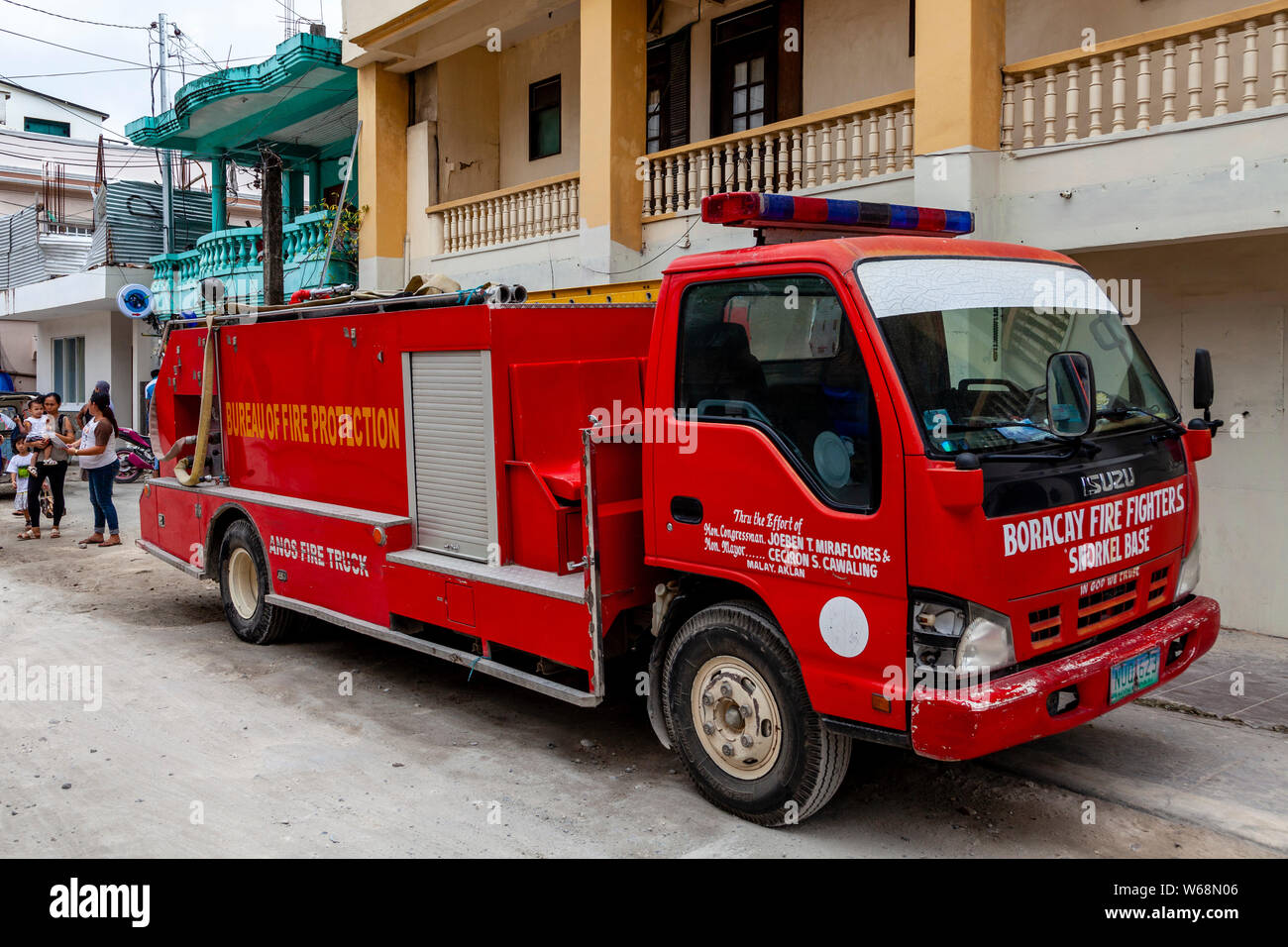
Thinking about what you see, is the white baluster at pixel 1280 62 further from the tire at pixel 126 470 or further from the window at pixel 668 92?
the tire at pixel 126 470

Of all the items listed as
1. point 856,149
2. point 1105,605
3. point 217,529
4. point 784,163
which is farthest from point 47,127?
point 1105,605

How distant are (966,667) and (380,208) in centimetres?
1235

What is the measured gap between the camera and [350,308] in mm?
6711

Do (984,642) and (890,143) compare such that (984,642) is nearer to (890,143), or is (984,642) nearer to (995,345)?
(995,345)

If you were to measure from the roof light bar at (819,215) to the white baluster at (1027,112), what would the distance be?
124 inches

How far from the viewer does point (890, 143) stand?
889cm

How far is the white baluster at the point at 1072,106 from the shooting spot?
7.74 metres

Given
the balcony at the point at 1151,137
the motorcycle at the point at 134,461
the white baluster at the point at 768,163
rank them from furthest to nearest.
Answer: the motorcycle at the point at 134,461 < the white baluster at the point at 768,163 < the balcony at the point at 1151,137

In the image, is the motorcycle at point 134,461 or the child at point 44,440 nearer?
the child at point 44,440

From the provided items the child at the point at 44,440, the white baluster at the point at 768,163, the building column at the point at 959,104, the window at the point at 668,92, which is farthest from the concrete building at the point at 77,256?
the building column at the point at 959,104

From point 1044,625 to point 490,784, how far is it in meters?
2.62

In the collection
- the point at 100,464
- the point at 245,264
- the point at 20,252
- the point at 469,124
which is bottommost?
the point at 100,464

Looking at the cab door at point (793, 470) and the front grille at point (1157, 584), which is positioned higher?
the cab door at point (793, 470)

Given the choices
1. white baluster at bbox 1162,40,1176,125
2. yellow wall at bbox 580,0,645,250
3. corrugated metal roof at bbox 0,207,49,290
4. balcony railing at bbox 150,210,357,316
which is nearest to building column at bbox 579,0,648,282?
yellow wall at bbox 580,0,645,250
